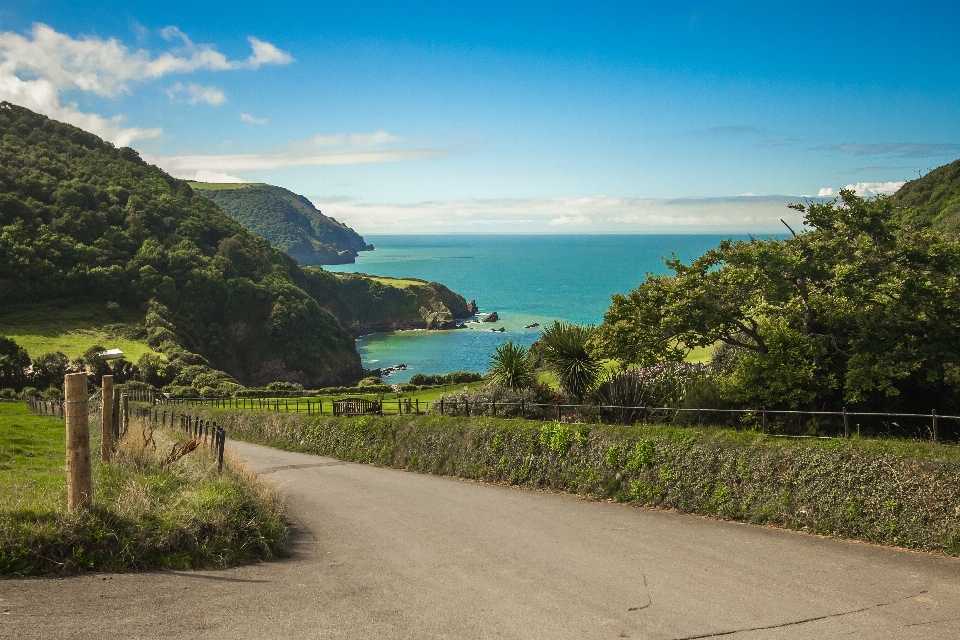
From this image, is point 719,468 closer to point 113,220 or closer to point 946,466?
point 946,466

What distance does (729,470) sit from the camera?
12312 mm

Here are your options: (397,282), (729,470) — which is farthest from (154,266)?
(729,470)

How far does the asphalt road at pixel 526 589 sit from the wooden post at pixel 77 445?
1079mm

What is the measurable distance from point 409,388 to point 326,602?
47751 millimetres

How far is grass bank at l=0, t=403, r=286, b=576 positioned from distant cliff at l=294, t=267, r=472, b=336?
494 feet

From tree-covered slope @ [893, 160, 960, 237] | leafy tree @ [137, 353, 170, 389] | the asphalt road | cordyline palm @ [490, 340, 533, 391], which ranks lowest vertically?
leafy tree @ [137, 353, 170, 389]

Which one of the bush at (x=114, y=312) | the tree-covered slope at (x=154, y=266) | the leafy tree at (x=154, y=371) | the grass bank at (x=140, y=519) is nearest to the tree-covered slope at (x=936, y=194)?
the grass bank at (x=140, y=519)

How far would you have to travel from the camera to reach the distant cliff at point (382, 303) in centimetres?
16405

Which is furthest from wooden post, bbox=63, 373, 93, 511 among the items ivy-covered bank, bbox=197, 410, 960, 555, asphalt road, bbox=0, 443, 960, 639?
ivy-covered bank, bbox=197, 410, 960, 555

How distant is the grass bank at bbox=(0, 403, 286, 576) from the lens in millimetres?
8117

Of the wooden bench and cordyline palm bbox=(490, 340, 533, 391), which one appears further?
the wooden bench

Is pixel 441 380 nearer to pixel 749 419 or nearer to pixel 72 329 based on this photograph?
pixel 749 419

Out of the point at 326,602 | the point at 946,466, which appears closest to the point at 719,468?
the point at 946,466

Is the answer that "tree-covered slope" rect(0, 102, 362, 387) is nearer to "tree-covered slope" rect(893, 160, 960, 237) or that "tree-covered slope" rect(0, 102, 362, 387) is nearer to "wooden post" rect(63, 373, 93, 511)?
"tree-covered slope" rect(893, 160, 960, 237)
